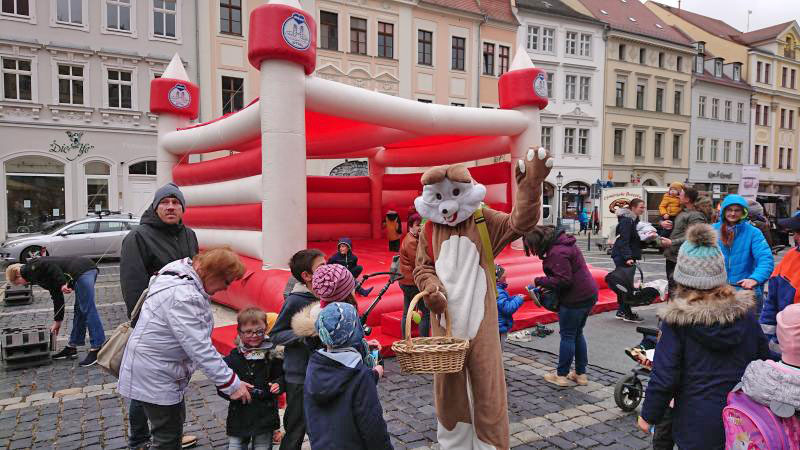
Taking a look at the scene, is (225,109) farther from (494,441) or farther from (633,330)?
(494,441)

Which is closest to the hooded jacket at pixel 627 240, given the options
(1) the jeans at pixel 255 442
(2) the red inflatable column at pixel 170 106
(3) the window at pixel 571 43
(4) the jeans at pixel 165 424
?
(1) the jeans at pixel 255 442

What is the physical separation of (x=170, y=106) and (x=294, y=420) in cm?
800

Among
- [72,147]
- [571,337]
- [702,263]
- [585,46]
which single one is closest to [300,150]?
[571,337]

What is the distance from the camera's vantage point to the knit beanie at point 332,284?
284 cm

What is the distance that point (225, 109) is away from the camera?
69.7ft

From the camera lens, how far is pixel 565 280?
4.56m

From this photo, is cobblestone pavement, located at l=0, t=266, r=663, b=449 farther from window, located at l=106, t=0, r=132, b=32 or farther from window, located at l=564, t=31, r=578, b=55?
window, located at l=564, t=31, r=578, b=55

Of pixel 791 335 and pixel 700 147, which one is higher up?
pixel 700 147

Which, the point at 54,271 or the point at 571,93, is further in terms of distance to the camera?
the point at 571,93

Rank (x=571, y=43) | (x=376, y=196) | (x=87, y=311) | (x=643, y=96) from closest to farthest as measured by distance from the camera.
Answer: (x=87, y=311)
(x=376, y=196)
(x=571, y=43)
(x=643, y=96)

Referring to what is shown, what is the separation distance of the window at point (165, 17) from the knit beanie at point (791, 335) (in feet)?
70.6

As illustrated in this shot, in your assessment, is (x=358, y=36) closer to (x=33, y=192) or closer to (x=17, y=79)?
(x=17, y=79)

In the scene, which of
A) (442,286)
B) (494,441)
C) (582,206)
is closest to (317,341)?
(442,286)

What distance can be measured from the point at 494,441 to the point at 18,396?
13.5ft
